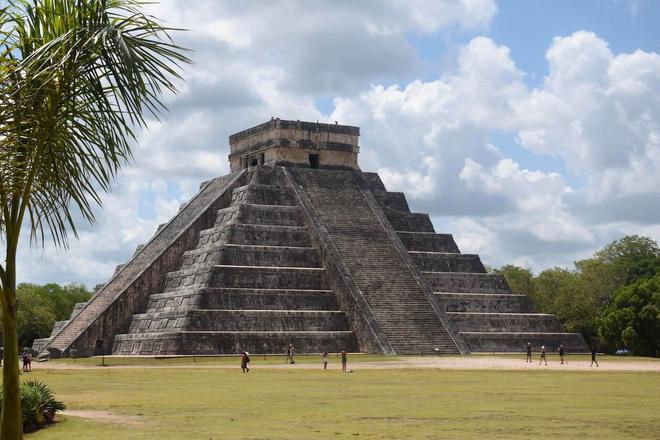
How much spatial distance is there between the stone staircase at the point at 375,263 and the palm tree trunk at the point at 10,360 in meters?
32.8

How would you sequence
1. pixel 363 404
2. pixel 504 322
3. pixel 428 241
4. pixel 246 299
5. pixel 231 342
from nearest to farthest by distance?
pixel 363 404
pixel 231 342
pixel 246 299
pixel 504 322
pixel 428 241

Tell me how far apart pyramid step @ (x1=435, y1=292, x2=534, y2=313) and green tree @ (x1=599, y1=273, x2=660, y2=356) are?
198 inches

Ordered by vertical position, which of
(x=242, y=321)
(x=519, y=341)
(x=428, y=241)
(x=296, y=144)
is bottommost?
(x=519, y=341)

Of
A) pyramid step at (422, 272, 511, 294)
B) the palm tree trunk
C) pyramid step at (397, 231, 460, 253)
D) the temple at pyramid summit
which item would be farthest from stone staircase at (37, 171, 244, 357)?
the palm tree trunk

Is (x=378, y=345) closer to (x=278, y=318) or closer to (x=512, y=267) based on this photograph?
(x=278, y=318)

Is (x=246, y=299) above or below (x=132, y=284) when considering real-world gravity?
below

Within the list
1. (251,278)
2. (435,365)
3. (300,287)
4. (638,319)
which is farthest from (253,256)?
(638,319)

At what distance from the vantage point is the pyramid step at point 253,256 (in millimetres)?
46000

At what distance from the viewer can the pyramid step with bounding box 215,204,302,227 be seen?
162ft

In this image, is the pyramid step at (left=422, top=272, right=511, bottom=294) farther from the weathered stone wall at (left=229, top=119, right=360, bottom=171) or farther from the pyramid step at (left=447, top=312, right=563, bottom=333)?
the weathered stone wall at (left=229, top=119, right=360, bottom=171)

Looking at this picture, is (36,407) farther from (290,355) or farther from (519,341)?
(519,341)

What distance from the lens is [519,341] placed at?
156 feet

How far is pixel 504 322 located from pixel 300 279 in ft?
32.1

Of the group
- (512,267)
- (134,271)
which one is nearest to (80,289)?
(512,267)
